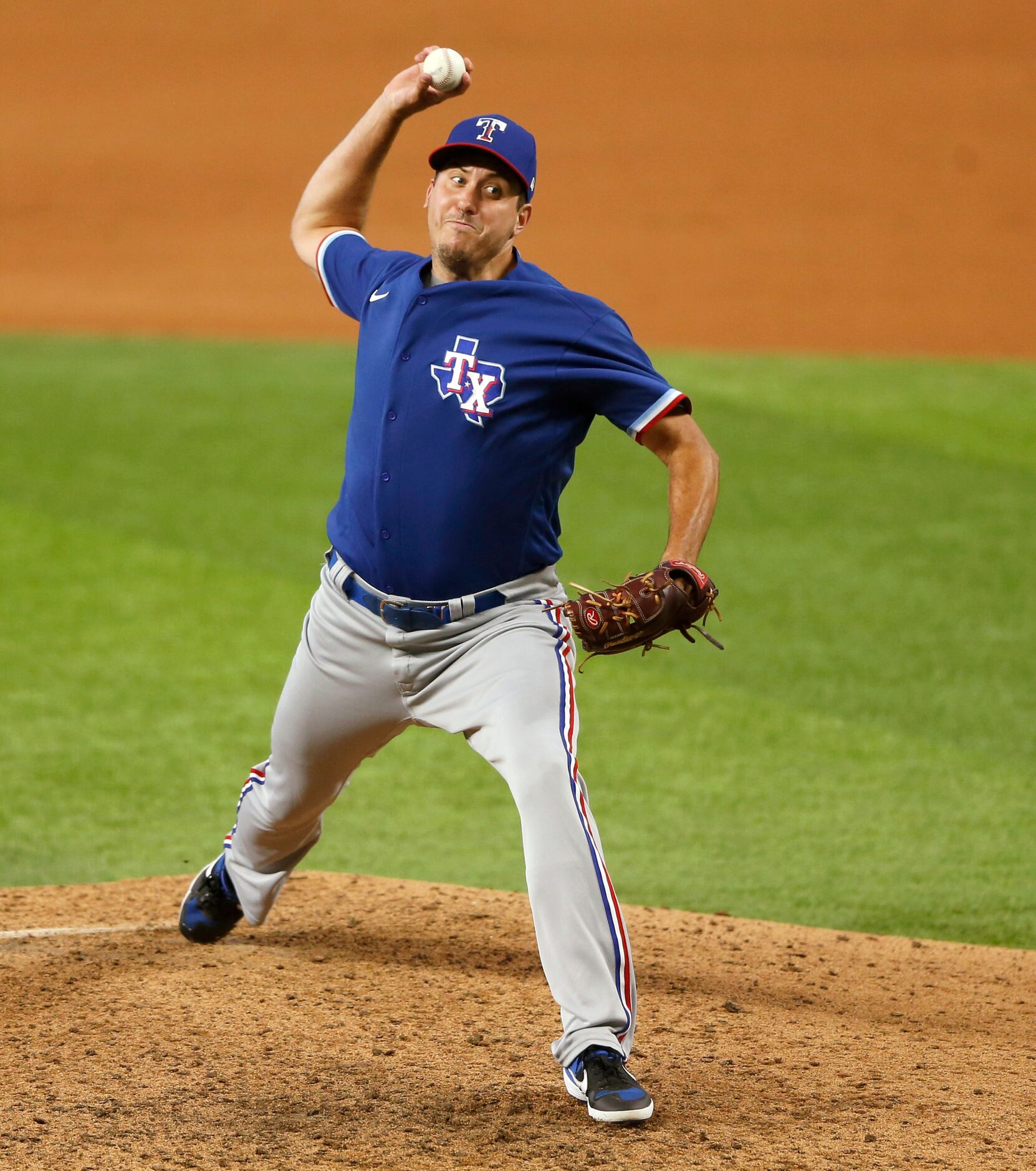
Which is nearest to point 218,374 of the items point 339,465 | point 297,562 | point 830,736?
point 339,465

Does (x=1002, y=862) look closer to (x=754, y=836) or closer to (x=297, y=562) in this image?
(x=754, y=836)

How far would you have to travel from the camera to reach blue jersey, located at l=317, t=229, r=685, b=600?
337 cm

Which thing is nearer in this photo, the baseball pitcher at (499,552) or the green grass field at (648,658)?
the baseball pitcher at (499,552)

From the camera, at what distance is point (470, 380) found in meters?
3.39

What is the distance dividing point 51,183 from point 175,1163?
62.4 ft

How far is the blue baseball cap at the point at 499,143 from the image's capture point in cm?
349

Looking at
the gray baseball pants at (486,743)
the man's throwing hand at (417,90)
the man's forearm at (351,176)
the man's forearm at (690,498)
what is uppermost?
the man's throwing hand at (417,90)

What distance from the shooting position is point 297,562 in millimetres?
8586

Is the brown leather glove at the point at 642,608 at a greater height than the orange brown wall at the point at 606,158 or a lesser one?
lesser

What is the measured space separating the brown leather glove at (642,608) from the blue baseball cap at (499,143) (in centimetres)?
95

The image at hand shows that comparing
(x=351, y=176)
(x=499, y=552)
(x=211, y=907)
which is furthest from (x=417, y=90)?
(x=211, y=907)

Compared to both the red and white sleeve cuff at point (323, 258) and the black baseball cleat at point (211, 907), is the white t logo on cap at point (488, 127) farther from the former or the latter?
the black baseball cleat at point (211, 907)

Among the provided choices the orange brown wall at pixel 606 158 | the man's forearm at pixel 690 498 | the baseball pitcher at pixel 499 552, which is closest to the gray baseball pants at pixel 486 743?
the baseball pitcher at pixel 499 552

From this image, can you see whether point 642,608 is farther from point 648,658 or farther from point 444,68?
point 648,658
